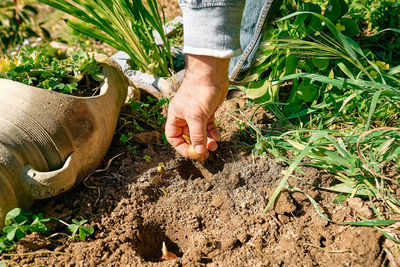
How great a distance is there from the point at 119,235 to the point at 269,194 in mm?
676

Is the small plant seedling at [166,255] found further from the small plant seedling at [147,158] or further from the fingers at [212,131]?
the fingers at [212,131]

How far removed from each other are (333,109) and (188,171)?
2.98 feet

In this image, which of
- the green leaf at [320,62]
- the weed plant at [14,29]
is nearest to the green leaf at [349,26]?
the green leaf at [320,62]

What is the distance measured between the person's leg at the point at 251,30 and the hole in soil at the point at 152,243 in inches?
43.8

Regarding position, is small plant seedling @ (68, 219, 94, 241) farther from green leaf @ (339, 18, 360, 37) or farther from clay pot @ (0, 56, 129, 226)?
green leaf @ (339, 18, 360, 37)

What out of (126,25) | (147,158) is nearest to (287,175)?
(147,158)

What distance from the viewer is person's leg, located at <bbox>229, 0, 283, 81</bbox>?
6.28ft

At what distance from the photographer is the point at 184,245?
1430 mm

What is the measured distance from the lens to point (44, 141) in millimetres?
1382

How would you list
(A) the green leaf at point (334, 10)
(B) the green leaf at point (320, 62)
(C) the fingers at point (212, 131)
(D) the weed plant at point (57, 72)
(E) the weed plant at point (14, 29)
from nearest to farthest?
(D) the weed plant at point (57, 72) < (C) the fingers at point (212, 131) < (B) the green leaf at point (320, 62) < (A) the green leaf at point (334, 10) < (E) the weed plant at point (14, 29)

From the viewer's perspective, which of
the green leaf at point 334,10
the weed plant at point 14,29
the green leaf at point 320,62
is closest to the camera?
the green leaf at point 320,62

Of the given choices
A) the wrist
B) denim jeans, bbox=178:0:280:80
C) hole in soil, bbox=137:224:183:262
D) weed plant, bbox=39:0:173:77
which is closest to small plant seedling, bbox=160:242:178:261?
hole in soil, bbox=137:224:183:262

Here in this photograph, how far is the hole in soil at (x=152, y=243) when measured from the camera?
1.42 metres

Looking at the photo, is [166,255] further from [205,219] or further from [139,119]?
[139,119]
